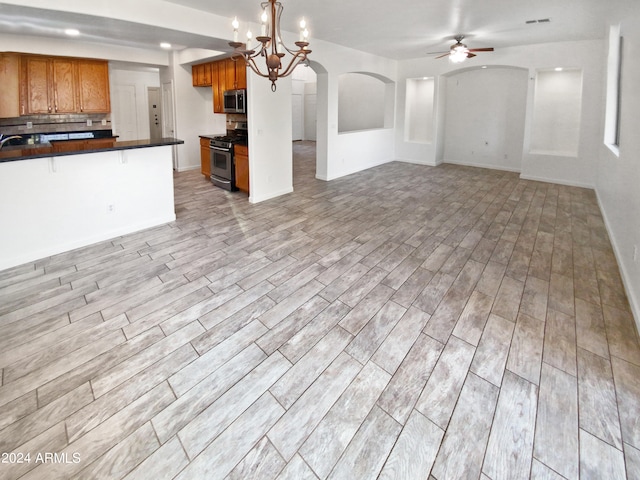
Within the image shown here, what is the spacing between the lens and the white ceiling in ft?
14.1

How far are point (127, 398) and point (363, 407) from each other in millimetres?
1303

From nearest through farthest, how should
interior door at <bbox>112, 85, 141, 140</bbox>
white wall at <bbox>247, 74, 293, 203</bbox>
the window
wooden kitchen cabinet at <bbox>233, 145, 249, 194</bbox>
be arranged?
the window
white wall at <bbox>247, 74, 293, 203</bbox>
wooden kitchen cabinet at <bbox>233, 145, 249, 194</bbox>
interior door at <bbox>112, 85, 141, 140</bbox>

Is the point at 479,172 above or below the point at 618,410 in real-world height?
above

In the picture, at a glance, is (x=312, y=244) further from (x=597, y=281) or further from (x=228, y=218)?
(x=597, y=281)

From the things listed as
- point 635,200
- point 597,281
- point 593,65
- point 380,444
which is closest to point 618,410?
point 380,444

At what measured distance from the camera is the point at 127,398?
6.47ft

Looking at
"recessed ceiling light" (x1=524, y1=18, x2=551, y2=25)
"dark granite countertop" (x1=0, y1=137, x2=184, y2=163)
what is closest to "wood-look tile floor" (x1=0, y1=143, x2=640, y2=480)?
"dark granite countertop" (x1=0, y1=137, x2=184, y2=163)

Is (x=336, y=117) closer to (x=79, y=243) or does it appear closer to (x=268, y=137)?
(x=268, y=137)

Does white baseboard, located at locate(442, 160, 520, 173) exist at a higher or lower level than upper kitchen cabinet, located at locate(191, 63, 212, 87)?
lower

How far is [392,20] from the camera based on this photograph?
17.4 ft

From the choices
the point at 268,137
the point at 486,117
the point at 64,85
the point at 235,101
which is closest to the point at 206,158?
the point at 235,101

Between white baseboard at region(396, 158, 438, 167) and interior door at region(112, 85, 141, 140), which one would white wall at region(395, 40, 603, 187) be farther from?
interior door at region(112, 85, 141, 140)

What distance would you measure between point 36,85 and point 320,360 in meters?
7.98

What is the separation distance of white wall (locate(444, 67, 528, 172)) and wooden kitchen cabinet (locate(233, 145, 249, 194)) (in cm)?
606
